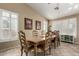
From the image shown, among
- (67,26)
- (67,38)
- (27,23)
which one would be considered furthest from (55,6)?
(67,38)

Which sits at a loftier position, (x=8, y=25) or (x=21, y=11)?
(x=21, y=11)

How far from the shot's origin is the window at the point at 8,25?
4.35 meters

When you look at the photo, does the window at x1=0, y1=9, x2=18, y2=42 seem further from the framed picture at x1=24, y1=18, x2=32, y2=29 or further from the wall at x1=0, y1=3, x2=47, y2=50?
the framed picture at x1=24, y1=18, x2=32, y2=29

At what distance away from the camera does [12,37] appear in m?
4.89

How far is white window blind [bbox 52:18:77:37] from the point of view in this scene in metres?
6.93

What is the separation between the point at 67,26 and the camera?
7.57 m

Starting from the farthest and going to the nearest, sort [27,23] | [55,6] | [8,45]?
[27,23] → [55,6] → [8,45]

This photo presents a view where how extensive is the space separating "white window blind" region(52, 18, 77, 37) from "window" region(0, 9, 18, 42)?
405cm

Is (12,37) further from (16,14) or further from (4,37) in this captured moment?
(16,14)

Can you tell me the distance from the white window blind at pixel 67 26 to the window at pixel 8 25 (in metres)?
4.05

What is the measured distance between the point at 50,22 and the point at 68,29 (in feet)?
7.23

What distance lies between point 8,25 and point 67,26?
15.1ft

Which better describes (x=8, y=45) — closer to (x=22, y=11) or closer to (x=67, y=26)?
(x=22, y=11)

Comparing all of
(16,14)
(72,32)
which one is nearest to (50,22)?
(72,32)
